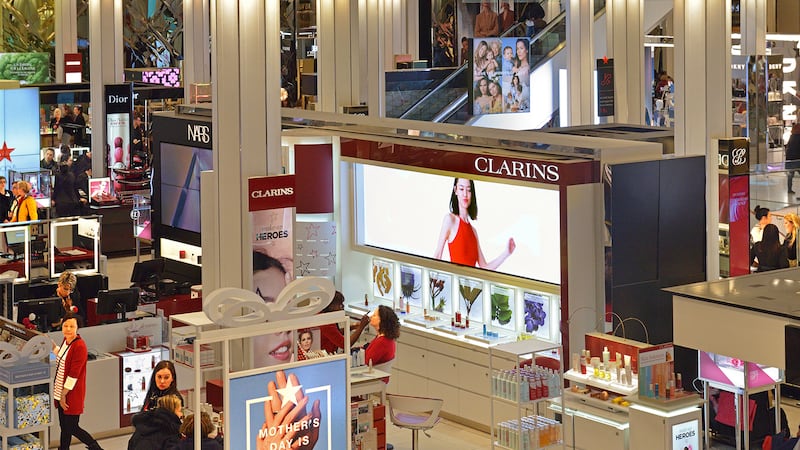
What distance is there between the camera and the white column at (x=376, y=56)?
761 inches

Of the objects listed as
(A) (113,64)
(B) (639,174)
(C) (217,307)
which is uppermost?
(A) (113,64)

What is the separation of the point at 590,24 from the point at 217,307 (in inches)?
424

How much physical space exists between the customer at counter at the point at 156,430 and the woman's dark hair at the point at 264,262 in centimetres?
164

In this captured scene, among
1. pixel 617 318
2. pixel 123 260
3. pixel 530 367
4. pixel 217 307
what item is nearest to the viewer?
pixel 217 307

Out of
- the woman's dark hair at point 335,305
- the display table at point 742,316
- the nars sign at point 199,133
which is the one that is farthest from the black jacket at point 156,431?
the nars sign at point 199,133

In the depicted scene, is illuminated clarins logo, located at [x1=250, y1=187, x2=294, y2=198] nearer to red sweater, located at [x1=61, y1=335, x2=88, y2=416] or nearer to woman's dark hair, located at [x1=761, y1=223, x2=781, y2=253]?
red sweater, located at [x1=61, y1=335, x2=88, y2=416]

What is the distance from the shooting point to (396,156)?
37.8 ft

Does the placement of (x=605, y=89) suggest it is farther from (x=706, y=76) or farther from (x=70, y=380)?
(x=70, y=380)

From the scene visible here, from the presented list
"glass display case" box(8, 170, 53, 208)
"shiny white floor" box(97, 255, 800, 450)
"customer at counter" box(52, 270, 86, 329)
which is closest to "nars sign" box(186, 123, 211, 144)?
"customer at counter" box(52, 270, 86, 329)

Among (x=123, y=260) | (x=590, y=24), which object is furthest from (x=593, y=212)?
(x=123, y=260)

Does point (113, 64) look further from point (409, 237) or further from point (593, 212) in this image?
point (593, 212)

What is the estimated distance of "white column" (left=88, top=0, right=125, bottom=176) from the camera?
19750 mm

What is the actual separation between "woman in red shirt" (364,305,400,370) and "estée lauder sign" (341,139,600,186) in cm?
155

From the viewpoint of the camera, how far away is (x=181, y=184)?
14.0 meters
